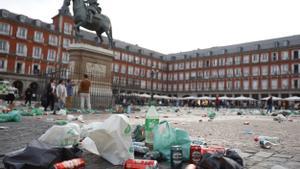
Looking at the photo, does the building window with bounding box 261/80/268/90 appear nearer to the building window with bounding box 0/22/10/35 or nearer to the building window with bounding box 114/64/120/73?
the building window with bounding box 114/64/120/73

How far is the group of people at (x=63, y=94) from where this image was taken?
11188 mm

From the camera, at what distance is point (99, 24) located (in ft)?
44.7

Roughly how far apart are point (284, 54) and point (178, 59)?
91.7 ft

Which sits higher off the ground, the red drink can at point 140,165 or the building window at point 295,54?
the building window at point 295,54

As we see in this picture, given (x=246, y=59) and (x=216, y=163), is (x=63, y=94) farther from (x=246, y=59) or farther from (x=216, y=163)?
(x=246, y=59)

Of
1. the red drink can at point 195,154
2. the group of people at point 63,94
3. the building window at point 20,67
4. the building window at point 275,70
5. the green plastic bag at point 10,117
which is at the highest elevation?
the building window at point 275,70

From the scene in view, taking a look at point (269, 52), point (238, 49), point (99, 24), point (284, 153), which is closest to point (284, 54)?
point (269, 52)

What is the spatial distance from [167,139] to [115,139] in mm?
695

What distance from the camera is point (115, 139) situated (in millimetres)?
2871

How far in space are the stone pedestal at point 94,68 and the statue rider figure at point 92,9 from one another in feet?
5.00

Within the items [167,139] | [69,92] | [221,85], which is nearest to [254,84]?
[221,85]

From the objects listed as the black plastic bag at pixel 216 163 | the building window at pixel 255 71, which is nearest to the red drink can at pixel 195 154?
the black plastic bag at pixel 216 163

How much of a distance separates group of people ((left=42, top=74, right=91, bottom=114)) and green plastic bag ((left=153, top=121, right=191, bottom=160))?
8144mm

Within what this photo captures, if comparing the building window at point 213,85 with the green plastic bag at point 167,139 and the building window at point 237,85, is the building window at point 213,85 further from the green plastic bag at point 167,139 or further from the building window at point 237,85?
the green plastic bag at point 167,139
